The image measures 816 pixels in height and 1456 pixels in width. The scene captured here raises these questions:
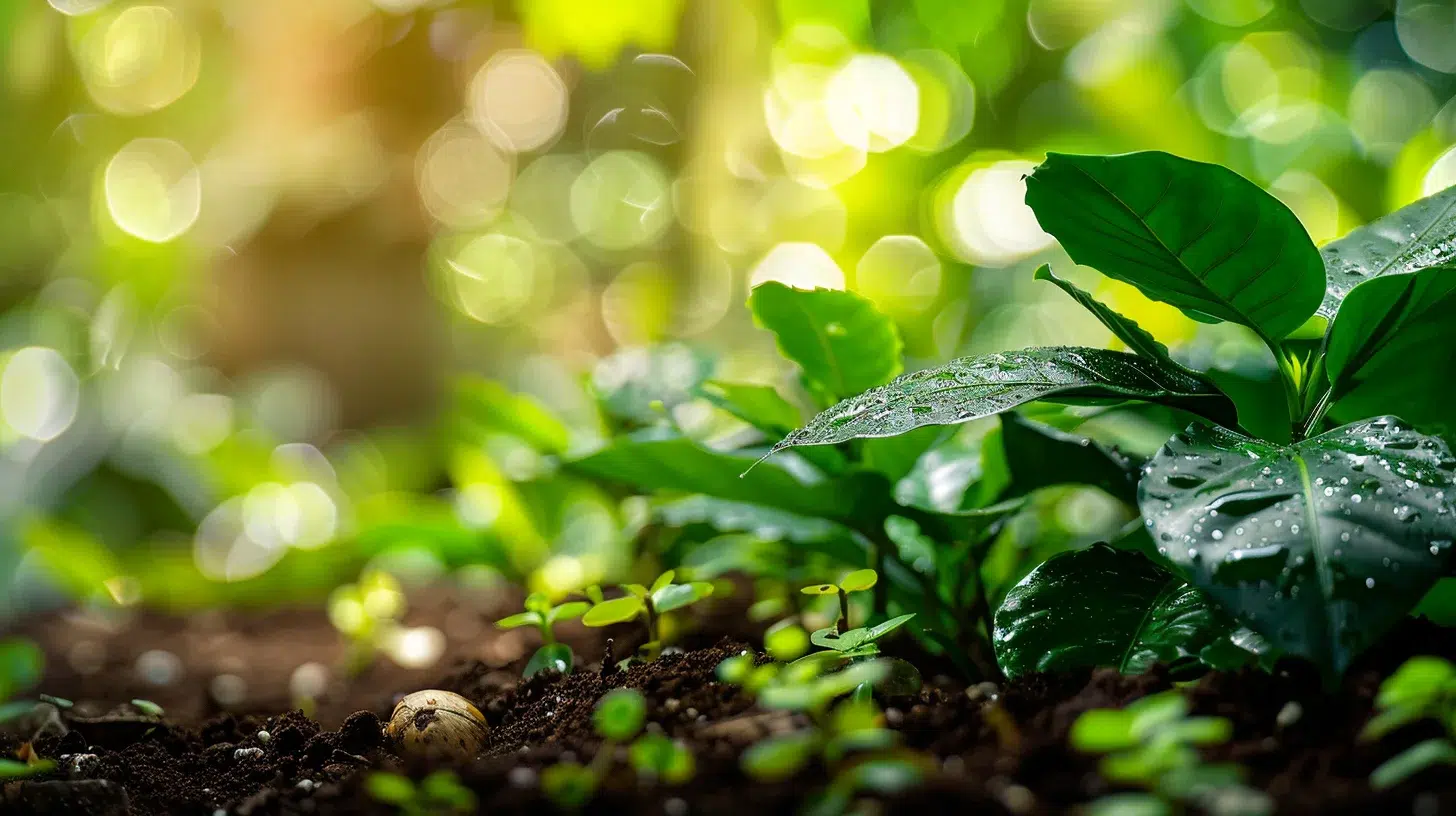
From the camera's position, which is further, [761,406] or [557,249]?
[557,249]

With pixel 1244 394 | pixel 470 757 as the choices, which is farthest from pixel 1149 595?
pixel 470 757

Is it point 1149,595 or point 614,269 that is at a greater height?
point 614,269

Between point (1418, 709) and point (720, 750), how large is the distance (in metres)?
0.38

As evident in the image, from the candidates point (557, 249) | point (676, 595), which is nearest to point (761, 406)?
point (676, 595)

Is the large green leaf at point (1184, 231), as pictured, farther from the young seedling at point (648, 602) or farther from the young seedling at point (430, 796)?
the young seedling at point (430, 796)

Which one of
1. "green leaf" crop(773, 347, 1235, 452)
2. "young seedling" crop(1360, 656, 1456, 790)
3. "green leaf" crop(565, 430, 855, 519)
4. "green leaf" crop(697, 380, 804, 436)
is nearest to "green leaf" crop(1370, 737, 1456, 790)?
"young seedling" crop(1360, 656, 1456, 790)

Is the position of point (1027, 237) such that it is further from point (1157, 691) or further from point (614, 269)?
point (1157, 691)

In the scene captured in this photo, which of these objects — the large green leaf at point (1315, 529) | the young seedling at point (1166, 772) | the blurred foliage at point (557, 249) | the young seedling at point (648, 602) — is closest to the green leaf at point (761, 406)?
the blurred foliage at point (557, 249)

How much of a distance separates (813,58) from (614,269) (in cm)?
176

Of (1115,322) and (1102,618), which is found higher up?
(1115,322)

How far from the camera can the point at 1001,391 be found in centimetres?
66

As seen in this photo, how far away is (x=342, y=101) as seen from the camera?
11.1 feet

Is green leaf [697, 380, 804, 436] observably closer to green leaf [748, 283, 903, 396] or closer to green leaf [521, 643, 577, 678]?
green leaf [748, 283, 903, 396]

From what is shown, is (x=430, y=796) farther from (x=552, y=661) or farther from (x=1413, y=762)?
(x=1413, y=762)
